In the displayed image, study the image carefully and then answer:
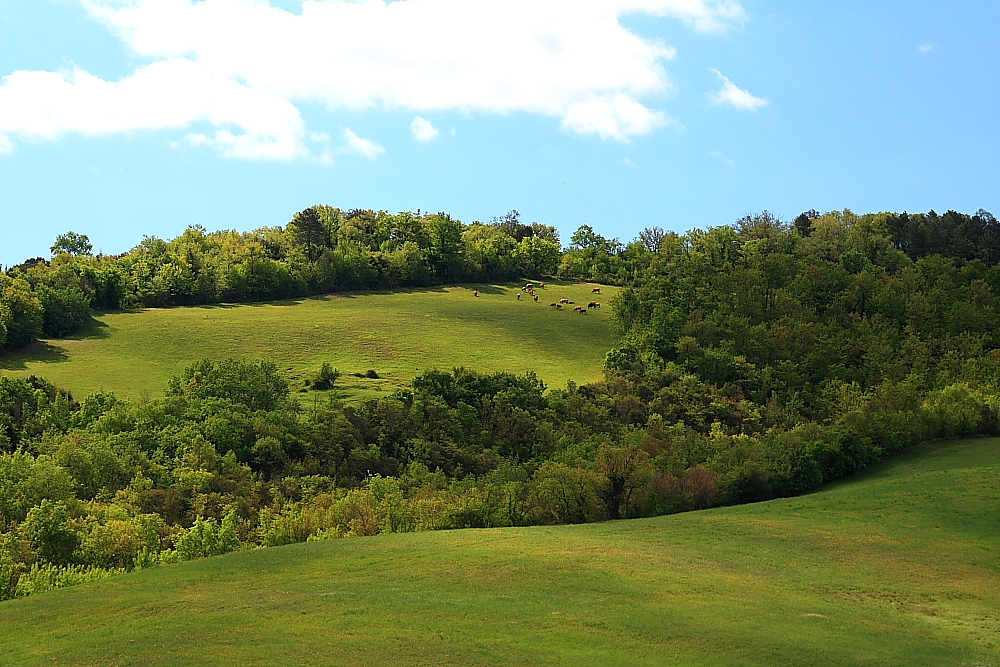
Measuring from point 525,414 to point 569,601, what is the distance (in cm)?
4739

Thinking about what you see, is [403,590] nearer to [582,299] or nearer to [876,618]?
[876,618]

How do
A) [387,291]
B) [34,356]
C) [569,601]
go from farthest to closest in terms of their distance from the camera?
[387,291], [34,356], [569,601]

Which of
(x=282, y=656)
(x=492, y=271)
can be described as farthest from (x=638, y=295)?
(x=282, y=656)

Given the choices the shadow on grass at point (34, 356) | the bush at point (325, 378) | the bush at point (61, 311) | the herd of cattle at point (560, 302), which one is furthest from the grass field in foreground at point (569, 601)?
the herd of cattle at point (560, 302)

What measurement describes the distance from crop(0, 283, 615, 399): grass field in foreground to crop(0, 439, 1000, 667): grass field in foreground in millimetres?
47034

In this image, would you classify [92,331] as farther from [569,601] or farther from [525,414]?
[569,601]

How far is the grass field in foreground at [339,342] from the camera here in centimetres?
9288

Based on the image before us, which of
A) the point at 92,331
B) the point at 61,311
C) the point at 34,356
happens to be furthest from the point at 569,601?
the point at 61,311

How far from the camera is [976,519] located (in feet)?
152

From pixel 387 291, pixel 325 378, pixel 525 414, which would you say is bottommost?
pixel 525 414

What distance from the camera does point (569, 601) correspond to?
30078 millimetres

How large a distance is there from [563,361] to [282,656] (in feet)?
268

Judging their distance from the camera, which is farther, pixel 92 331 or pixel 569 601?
pixel 92 331

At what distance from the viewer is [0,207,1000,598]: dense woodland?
52.6 m
